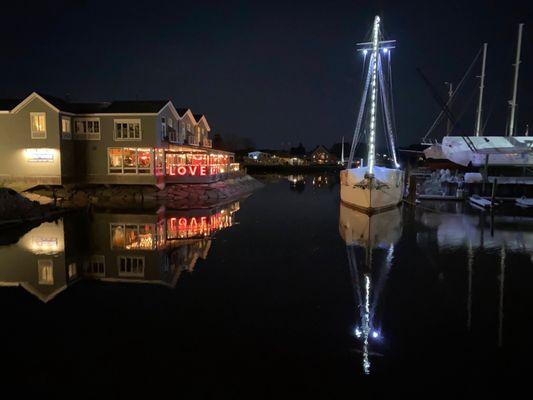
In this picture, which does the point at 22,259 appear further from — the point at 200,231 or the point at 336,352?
the point at 336,352

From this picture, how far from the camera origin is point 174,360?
6.46m

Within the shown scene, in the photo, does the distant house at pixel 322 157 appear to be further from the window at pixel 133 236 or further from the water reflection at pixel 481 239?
the window at pixel 133 236

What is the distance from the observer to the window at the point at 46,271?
10875mm

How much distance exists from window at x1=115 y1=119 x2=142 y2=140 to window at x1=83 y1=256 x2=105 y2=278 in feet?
63.0

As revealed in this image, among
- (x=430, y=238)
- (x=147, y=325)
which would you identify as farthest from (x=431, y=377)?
(x=430, y=238)

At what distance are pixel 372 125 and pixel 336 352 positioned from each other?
19.5m

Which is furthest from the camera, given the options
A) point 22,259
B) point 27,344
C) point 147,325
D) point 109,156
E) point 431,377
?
point 109,156

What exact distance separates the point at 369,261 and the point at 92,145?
26.0 metres

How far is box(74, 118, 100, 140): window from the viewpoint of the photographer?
100 feet

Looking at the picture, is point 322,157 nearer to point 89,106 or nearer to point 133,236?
point 89,106

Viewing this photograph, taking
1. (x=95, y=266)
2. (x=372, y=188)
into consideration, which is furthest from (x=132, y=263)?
(x=372, y=188)

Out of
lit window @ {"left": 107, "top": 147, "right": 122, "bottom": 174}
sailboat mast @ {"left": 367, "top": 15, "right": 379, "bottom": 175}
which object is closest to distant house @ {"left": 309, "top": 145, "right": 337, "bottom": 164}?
lit window @ {"left": 107, "top": 147, "right": 122, "bottom": 174}

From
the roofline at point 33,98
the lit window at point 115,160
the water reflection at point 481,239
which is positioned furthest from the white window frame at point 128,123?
the water reflection at point 481,239

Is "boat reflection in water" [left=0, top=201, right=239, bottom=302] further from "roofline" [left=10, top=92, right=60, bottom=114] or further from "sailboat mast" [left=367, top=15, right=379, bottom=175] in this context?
"roofline" [left=10, top=92, right=60, bottom=114]
